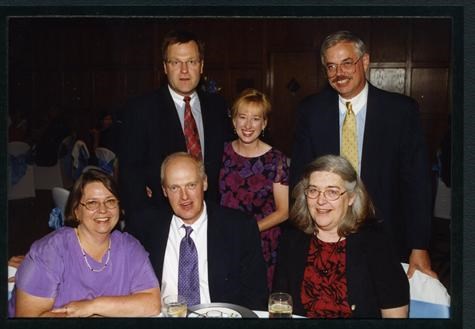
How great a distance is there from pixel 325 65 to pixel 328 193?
0.61 m

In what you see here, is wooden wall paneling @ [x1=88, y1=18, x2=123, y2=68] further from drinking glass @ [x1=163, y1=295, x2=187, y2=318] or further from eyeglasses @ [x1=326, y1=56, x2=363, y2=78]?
drinking glass @ [x1=163, y1=295, x2=187, y2=318]

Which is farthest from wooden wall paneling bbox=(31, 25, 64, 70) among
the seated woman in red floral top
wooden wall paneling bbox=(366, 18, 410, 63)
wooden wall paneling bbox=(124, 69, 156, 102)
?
wooden wall paneling bbox=(366, 18, 410, 63)

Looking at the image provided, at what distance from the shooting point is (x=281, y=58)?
100 inches

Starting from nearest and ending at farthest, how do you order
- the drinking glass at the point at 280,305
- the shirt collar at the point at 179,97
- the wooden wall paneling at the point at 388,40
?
the drinking glass at the point at 280,305 < the wooden wall paneling at the point at 388,40 < the shirt collar at the point at 179,97

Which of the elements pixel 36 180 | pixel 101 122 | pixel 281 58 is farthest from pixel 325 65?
pixel 36 180

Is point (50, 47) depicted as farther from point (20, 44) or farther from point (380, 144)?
point (380, 144)

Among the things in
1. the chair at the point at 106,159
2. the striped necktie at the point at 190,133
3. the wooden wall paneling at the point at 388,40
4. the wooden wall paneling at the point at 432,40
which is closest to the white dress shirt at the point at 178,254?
the striped necktie at the point at 190,133

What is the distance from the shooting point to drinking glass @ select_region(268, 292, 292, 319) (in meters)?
2.42

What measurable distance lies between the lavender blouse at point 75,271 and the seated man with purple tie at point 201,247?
0.09 m

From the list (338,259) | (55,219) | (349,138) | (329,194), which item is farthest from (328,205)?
(55,219)

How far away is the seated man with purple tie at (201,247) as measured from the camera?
259cm

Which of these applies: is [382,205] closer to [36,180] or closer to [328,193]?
[328,193]

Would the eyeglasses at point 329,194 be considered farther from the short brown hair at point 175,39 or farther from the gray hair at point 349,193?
the short brown hair at point 175,39

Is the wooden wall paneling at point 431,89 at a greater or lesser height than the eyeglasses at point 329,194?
greater
